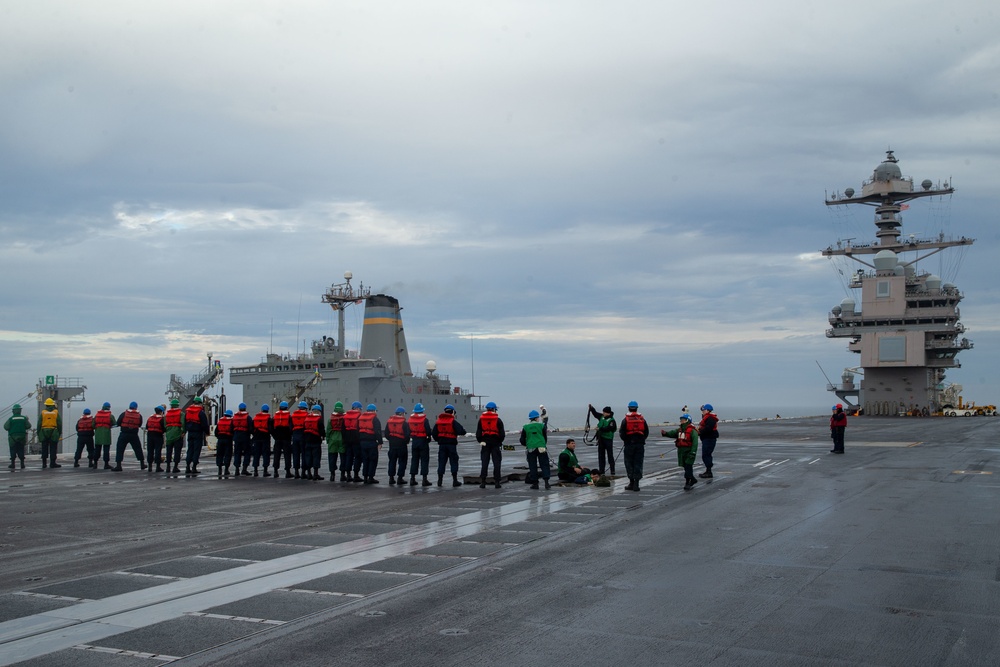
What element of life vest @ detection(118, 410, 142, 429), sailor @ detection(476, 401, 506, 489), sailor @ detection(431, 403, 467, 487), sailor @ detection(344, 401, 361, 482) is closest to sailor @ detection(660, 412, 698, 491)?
sailor @ detection(476, 401, 506, 489)

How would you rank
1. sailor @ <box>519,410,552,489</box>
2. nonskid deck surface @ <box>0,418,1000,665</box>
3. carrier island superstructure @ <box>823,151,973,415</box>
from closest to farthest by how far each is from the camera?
nonskid deck surface @ <box>0,418,1000,665</box>
sailor @ <box>519,410,552,489</box>
carrier island superstructure @ <box>823,151,973,415</box>

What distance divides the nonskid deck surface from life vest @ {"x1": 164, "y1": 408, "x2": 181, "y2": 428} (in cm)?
495

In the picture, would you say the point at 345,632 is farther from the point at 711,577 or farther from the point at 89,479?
the point at 89,479

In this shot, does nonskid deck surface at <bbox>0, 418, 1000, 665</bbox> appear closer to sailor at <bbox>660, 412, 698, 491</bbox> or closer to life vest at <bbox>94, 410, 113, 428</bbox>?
sailor at <bbox>660, 412, 698, 491</bbox>

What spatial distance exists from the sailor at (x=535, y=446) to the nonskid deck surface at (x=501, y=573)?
1002mm

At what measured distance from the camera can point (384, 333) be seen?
59219 mm

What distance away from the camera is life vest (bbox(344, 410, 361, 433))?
1988cm

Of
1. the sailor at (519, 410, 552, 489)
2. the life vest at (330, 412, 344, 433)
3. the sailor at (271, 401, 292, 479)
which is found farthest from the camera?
the sailor at (271, 401, 292, 479)

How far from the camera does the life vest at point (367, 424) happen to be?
1945 cm

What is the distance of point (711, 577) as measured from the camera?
29.6ft

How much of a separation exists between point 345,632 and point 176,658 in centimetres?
134

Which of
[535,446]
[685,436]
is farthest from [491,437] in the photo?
[685,436]

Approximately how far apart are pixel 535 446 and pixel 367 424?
426 cm

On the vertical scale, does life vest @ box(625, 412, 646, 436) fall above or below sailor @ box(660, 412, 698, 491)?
above
